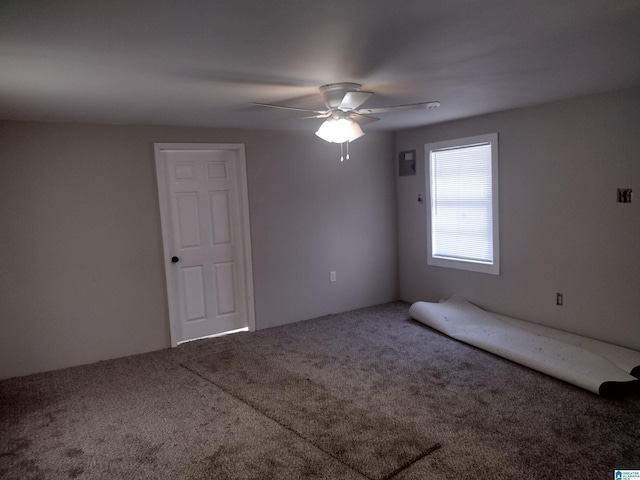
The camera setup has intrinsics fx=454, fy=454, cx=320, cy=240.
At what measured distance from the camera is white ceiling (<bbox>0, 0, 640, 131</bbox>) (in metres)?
1.78

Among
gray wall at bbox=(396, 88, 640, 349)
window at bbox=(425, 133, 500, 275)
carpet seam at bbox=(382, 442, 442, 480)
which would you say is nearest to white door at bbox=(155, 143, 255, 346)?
window at bbox=(425, 133, 500, 275)

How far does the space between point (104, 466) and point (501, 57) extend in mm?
3274

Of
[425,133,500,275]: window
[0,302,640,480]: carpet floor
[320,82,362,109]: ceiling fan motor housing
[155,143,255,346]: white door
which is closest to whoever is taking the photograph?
[0,302,640,480]: carpet floor

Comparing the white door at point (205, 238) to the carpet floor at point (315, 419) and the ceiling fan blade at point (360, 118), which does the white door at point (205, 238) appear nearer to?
the carpet floor at point (315, 419)

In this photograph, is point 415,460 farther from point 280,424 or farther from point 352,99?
point 352,99

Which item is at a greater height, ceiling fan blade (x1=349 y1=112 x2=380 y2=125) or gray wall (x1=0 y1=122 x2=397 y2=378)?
ceiling fan blade (x1=349 y1=112 x2=380 y2=125)

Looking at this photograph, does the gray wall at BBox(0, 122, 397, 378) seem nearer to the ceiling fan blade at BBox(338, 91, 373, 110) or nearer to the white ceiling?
the white ceiling

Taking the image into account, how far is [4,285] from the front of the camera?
391 centimetres

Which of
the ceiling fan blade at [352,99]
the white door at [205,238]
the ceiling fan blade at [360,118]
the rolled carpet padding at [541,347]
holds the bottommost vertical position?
the rolled carpet padding at [541,347]

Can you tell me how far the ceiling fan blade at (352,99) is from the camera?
10.1ft

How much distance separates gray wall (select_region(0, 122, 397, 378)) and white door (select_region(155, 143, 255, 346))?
0.10 m

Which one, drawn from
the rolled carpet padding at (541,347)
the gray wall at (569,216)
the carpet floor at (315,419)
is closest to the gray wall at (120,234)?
the carpet floor at (315,419)

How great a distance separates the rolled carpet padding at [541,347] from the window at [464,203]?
55 centimetres

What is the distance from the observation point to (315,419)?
306cm
